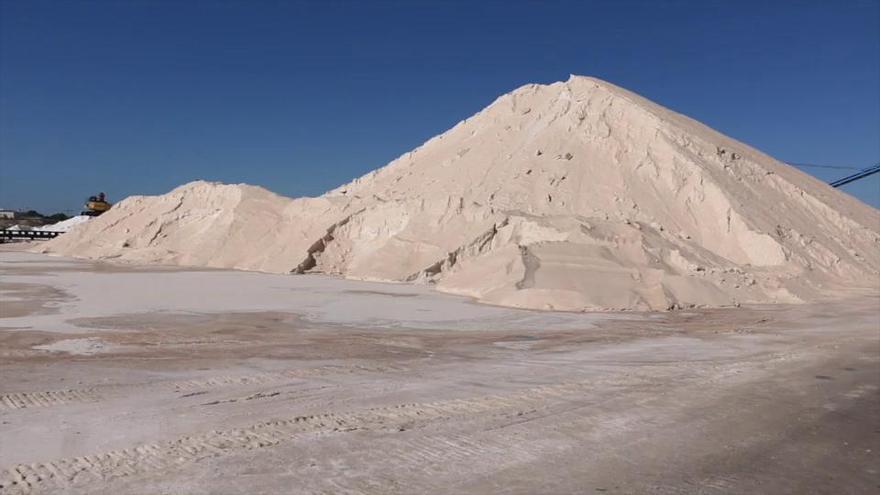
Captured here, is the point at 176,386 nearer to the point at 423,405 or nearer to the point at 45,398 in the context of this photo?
the point at 45,398

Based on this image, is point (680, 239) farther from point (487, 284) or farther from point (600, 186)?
point (487, 284)

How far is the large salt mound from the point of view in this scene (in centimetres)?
1823

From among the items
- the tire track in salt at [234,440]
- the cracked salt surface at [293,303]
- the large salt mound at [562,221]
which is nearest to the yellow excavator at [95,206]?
the large salt mound at [562,221]

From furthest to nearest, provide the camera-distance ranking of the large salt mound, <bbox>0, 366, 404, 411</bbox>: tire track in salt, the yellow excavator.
Answer: the yellow excavator < the large salt mound < <bbox>0, 366, 404, 411</bbox>: tire track in salt

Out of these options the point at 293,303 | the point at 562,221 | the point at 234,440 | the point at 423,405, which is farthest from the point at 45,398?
the point at 562,221

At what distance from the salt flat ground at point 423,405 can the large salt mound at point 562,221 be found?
15.1ft

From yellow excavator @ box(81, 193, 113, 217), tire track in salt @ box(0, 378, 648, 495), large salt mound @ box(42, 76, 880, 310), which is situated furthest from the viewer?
yellow excavator @ box(81, 193, 113, 217)

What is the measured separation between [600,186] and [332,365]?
766 inches

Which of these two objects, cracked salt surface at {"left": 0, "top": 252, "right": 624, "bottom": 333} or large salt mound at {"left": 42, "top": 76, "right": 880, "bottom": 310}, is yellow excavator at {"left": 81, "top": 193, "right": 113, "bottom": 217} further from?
cracked salt surface at {"left": 0, "top": 252, "right": 624, "bottom": 333}

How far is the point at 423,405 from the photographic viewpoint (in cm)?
657

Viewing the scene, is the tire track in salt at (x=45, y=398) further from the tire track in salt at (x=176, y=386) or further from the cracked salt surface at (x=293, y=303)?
the cracked salt surface at (x=293, y=303)

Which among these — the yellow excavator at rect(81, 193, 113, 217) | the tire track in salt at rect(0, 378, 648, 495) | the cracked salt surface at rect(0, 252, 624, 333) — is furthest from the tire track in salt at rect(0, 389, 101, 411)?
the yellow excavator at rect(81, 193, 113, 217)

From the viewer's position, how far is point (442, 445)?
5.29 m

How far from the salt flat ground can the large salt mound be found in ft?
15.1
